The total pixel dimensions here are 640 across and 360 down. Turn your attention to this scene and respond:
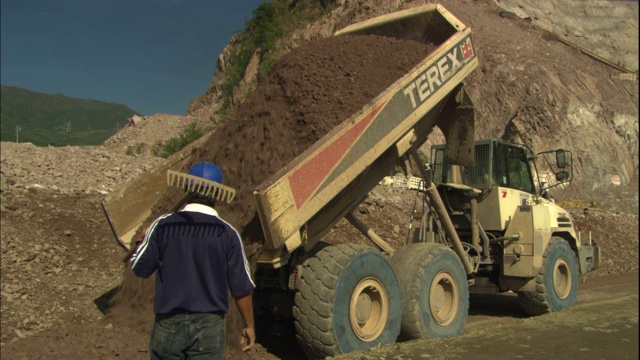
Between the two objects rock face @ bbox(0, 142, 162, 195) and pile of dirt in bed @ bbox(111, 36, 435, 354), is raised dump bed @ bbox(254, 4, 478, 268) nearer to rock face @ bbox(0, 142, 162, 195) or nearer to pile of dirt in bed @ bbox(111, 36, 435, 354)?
Result: pile of dirt in bed @ bbox(111, 36, 435, 354)

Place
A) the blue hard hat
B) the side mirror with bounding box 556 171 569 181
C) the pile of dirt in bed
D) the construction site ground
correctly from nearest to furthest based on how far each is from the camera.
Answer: the blue hard hat → the construction site ground → the pile of dirt in bed → the side mirror with bounding box 556 171 569 181

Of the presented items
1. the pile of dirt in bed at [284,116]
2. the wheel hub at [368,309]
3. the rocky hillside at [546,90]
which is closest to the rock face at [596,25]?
the rocky hillside at [546,90]

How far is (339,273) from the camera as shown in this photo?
193 inches

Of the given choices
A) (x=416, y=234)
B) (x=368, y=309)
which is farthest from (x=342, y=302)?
(x=416, y=234)

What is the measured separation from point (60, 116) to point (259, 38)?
1707cm

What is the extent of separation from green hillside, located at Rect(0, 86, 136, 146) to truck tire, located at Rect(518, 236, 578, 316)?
953 centimetres

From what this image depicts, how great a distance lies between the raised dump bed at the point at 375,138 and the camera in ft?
15.2

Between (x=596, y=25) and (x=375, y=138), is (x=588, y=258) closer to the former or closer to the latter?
(x=375, y=138)

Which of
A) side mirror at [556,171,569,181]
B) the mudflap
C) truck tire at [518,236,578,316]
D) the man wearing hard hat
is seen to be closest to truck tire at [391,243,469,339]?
truck tire at [518,236,578,316]

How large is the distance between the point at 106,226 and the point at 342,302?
19.2 ft

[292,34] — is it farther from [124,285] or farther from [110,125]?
[124,285]

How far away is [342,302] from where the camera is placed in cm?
493

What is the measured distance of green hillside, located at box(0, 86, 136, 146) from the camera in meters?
11.9

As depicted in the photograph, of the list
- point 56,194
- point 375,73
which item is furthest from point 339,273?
point 56,194
